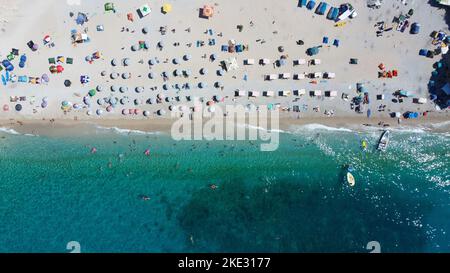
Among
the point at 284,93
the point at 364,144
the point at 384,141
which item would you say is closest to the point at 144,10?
the point at 284,93

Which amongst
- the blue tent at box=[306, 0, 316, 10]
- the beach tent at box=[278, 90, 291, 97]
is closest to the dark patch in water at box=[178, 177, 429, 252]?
the beach tent at box=[278, 90, 291, 97]

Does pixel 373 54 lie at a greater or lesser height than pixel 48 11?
lesser

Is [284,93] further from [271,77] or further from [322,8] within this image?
[322,8]

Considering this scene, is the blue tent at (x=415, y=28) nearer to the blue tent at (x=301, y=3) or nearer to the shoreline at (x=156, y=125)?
the shoreline at (x=156, y=125)

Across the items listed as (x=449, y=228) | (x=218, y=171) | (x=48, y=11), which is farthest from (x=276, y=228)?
(x=48, y=11)

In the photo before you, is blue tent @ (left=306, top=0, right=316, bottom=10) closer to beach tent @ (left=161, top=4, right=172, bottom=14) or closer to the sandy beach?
the sandy beach

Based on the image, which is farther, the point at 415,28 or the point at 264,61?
the point at 264,61

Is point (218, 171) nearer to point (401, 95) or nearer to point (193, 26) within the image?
point (193, 26)
